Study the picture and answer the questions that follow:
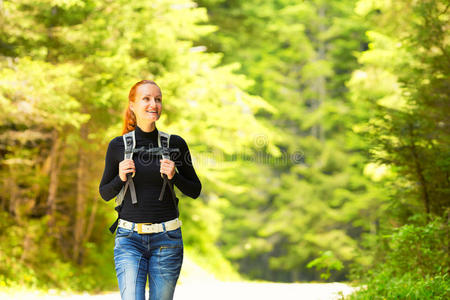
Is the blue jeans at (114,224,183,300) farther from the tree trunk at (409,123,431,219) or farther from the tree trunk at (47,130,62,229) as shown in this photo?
the tree trunk at (47,130,62,229)

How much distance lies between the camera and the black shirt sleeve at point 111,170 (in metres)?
3.57

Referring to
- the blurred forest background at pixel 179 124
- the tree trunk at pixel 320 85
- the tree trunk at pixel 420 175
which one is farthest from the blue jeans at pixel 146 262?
the tree trunk at pixel 320 85

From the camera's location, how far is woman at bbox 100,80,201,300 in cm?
343

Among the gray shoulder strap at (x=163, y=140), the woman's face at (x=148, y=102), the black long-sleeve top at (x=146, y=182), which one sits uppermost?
the woman's face at (x=148, y=102)

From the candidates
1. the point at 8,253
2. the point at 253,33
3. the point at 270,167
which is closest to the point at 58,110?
the point at 8,253

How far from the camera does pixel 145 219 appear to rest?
3463 millimetres

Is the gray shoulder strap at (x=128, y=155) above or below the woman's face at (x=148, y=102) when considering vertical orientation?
below

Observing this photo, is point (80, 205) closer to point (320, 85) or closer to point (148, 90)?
point (148, 90)

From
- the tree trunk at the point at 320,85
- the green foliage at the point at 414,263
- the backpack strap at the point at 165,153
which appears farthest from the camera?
the tree trunk at the point at 320,85

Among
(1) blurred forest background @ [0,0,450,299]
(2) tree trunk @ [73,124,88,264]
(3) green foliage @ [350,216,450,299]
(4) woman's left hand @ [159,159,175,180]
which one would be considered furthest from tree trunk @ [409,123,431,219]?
(2) tree trunk @ [73,124,88,264]

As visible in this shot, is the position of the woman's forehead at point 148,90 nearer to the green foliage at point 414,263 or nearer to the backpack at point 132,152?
the backpack at point 132,152

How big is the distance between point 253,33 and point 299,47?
24.2 feet

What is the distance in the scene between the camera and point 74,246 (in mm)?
12672

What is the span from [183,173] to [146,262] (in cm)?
67
